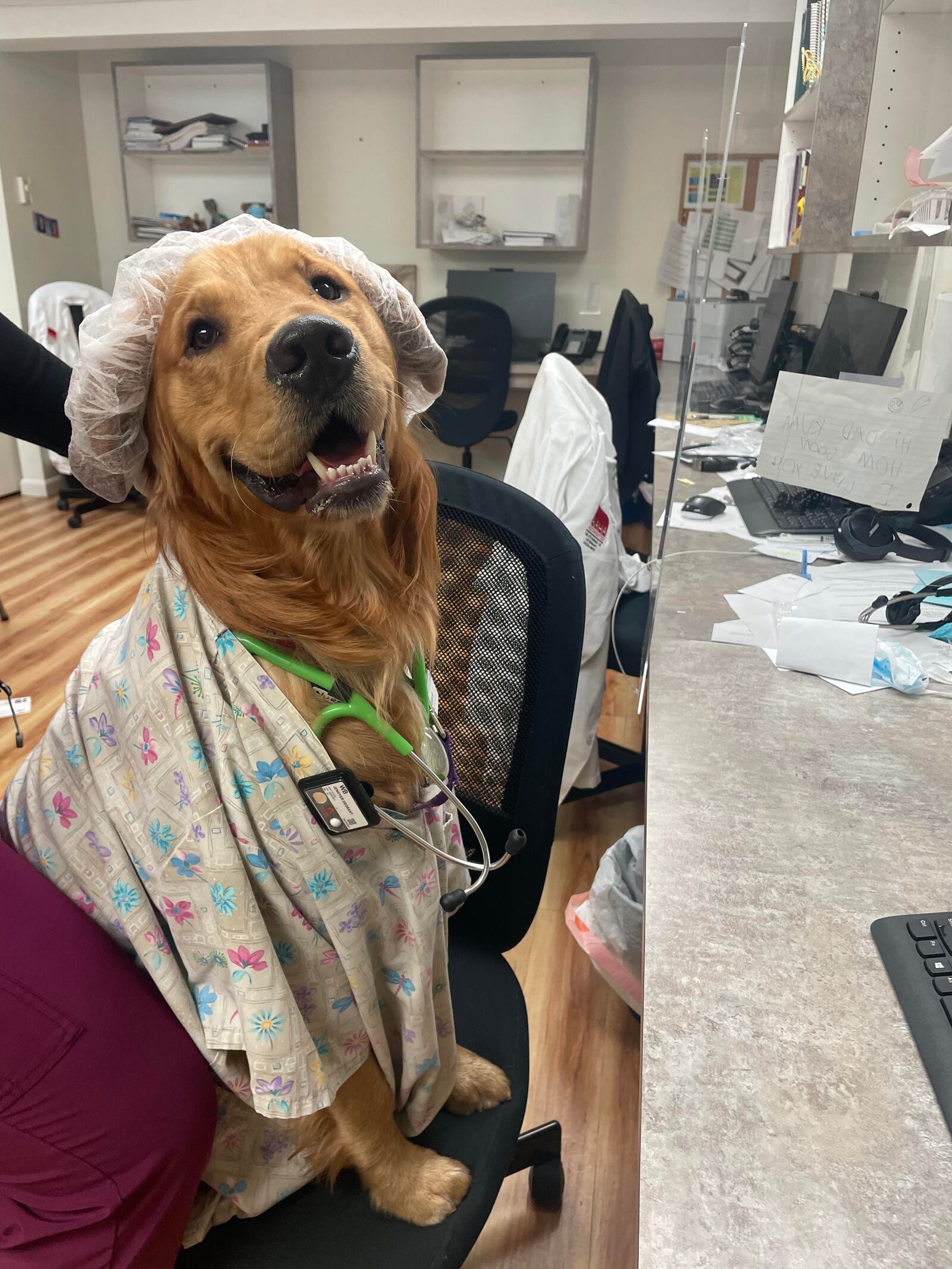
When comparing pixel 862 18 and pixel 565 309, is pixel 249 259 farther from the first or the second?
pixel 565 309

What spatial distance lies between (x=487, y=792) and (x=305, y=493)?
44 centimetres

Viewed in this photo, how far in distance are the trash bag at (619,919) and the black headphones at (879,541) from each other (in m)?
0.66

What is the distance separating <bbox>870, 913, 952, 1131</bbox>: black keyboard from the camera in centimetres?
56

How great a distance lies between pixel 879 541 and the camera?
1.55 metres

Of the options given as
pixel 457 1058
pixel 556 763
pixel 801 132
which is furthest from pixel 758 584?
pixel 801 132

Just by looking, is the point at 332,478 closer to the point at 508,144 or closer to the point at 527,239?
the point at 527,239

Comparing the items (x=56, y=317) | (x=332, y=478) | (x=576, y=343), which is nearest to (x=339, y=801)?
(x=332, y=478)

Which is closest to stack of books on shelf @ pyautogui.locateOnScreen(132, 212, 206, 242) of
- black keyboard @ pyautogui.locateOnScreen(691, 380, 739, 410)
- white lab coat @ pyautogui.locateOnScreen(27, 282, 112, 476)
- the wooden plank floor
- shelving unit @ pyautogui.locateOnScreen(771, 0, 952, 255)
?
white lab coat @ pyautogui.locateOnScreen(27, 282, 112, 476)

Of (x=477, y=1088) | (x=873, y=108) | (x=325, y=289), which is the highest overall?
(x=873, y=108)

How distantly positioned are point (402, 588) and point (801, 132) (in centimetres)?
222

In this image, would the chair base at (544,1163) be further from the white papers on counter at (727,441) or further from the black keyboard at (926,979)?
the white papers on counter at (727,441)

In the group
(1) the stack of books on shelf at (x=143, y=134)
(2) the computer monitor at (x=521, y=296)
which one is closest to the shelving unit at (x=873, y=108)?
(2) the computer monitor at (x=521, y=296)

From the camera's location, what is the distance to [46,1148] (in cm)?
65

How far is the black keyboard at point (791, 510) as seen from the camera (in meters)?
1.70
